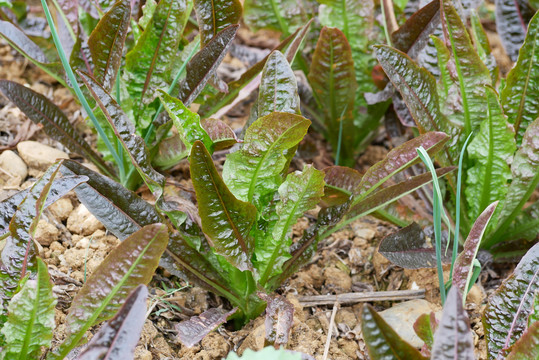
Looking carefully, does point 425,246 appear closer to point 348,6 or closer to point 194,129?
point 194,129

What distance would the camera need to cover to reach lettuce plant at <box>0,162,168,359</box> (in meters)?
1.00

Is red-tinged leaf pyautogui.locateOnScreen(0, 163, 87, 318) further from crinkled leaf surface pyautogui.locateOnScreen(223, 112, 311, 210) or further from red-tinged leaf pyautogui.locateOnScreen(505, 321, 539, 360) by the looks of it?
red-tinged leaf pyautogui.locateOnScreen(505, 321, 539, 360)

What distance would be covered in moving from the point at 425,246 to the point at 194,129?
2.06 ft

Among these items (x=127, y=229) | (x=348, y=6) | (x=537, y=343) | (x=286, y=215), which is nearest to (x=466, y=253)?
(x=537, y=343)

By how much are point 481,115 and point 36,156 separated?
1192 millimetres

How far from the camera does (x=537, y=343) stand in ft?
3.11

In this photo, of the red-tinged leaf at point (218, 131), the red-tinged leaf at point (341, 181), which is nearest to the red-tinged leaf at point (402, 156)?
the red-tinged leaf at point (341, 181)

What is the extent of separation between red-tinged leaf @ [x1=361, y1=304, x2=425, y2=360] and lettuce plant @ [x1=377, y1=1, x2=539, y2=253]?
0.60 metres

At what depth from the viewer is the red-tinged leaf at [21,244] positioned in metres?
1.08

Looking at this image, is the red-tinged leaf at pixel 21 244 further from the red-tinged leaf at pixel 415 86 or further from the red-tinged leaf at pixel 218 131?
the red-tinged leaf at pixel 415 86

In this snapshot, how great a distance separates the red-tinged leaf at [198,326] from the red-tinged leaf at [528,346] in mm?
555

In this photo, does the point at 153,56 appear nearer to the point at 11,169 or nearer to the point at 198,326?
the point at 11,169

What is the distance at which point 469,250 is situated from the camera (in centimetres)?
111

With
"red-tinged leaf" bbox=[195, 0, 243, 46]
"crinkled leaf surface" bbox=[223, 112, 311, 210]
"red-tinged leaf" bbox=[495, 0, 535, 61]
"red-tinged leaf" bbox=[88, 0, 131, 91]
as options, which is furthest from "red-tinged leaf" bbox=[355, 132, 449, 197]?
"red-tinged leaf" bbox=[495, 0, 535, 61]
